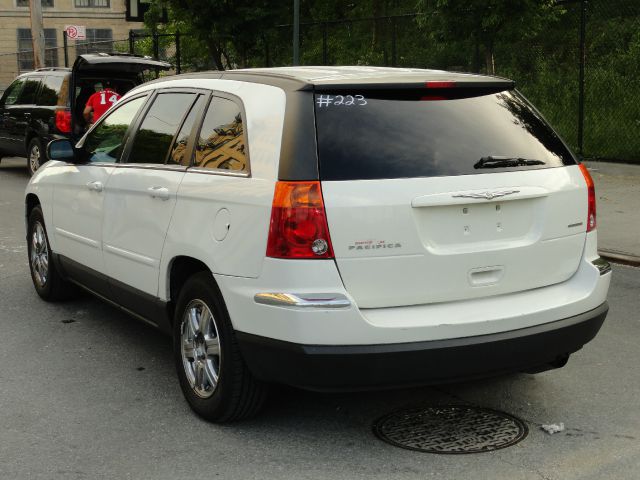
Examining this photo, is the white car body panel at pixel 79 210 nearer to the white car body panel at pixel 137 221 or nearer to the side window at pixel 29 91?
the white car body panel at pixel 137 221

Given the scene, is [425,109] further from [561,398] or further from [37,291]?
[37,291]

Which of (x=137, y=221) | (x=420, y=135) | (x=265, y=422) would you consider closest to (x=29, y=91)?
(x=137, y=221)

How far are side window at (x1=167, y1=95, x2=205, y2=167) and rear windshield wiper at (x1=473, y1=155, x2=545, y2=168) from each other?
1.56 metres

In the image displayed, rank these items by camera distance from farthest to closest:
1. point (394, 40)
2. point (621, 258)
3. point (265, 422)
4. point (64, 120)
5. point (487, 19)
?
1. point (394, 40)
2. point (487, 19)
3. point (64, 120)
4. point (621, 258)
5. point (265, 422)

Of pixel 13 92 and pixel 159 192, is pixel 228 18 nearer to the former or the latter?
pixel 13 92

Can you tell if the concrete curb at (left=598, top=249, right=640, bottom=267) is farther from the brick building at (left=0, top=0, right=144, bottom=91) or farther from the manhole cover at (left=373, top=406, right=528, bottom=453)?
the brick building at (left=0, top=0, right=144, bottom=91)

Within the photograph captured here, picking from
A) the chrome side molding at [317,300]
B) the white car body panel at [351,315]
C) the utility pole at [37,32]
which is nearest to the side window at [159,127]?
the white car body panel at [351,315]

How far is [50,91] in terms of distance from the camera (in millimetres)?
15977

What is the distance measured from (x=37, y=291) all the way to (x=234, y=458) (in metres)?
3.76

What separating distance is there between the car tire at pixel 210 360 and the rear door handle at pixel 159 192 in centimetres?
52

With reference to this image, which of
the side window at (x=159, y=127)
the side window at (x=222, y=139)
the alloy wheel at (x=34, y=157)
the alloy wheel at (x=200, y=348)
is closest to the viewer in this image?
the side window at (x=222, y=139)

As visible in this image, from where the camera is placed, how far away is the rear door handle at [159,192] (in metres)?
4.90

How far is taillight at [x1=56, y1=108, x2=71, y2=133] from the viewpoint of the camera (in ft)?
49.2

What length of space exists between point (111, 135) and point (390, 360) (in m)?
2.88
